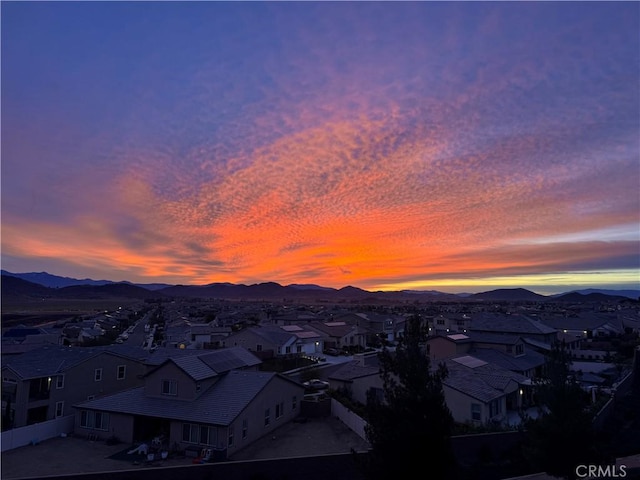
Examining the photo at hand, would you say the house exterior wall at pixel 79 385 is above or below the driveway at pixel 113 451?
above

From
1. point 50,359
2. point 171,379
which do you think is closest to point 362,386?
point 171,379

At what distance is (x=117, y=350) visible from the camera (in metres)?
38.5

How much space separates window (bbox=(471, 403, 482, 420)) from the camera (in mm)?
27469

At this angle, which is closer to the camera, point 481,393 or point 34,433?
point 34,433

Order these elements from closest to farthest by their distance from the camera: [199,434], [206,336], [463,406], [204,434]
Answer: [204,434] < [199,434] < [463,406] < [206,336]

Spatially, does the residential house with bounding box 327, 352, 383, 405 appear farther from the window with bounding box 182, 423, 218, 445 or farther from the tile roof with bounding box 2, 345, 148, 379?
the tile roof with bounding box 2, 345, 148, 379

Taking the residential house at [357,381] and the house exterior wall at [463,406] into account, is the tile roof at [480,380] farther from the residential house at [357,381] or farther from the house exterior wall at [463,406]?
the residential house at [357,381]

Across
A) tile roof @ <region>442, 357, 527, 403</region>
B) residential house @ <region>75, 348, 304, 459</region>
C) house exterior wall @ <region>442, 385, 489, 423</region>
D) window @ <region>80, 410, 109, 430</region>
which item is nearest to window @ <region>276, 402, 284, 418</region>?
residential house @ <region>75, 348, 304, 459</region>

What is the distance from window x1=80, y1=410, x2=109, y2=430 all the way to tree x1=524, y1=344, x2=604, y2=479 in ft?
78.4

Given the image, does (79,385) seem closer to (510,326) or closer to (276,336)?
(276,336)

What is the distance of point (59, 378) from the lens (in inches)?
1276

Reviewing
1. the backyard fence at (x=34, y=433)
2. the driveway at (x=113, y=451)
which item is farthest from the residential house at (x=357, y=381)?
the backyard fence at (x=34, y=433)

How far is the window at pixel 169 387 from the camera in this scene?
1094 inches

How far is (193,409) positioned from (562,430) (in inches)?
753
